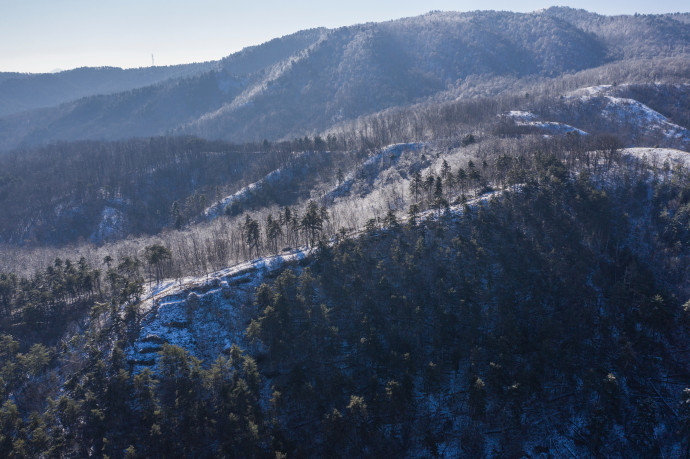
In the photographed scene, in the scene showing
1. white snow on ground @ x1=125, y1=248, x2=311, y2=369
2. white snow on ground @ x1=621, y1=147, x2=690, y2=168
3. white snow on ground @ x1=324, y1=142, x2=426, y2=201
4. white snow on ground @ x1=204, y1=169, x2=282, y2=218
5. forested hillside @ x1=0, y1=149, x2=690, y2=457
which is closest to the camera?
forested hillside @ x1=0, y1=149, x2=690, y2=457

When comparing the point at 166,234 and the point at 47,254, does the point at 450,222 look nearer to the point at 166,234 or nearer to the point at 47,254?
the point at 166,234

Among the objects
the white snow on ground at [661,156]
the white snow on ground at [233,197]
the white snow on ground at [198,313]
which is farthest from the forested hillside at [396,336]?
the white snow on ground at [233,197]

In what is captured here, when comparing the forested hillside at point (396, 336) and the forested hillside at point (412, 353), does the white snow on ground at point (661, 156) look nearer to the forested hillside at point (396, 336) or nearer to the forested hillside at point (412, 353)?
the forested hillside at point (396, 336)

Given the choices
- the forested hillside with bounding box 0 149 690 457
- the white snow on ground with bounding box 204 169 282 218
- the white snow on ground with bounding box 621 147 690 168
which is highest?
the white snow on ground with bounding box 621 147 690 168

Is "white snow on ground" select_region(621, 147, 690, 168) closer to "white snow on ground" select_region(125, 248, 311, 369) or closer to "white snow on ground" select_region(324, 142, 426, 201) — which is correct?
"white snow on ground" select_region(324, 142, 426, 201)

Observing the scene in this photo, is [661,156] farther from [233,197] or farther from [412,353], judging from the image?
[233,197]

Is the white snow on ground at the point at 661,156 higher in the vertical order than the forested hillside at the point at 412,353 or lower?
higher

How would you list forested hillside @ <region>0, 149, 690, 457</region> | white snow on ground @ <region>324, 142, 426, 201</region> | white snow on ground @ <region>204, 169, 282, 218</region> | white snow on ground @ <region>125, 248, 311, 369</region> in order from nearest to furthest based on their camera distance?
forested hillside @ <region>0, 149, 690, 457</region>
white snow on ground @ <region>125, 248, 311, 369</region>
white snow on ground @ <region>324, 142, 426, 201</region>
white snow on ground @ <region>204, 169, 282, 218</region>

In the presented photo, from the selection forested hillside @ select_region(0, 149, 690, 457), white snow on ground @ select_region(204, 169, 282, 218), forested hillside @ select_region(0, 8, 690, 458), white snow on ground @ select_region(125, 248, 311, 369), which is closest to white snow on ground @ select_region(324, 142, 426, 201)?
white snow on ground @ select_region(204, 169, 282, 218)
